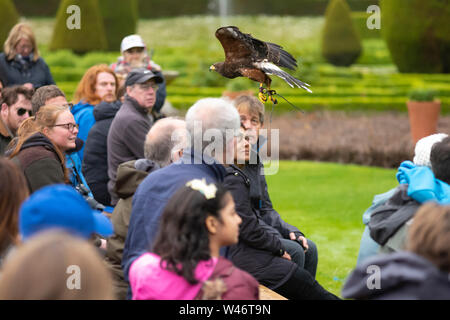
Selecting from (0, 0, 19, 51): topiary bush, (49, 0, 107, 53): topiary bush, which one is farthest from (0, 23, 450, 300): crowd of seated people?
(49, 0, 107, 53): topiary bush

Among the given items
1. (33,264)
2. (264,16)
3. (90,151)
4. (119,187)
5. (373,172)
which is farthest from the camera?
(264,16)

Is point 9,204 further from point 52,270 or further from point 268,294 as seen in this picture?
point 268,294

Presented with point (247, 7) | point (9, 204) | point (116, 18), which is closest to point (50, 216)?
point (9, 204)

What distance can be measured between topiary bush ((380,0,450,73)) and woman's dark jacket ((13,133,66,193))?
47.4ft

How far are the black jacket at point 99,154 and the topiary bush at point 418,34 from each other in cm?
1275

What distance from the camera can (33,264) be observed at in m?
1.71

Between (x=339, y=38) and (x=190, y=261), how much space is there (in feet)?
69.0

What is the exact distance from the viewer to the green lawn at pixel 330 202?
5898 millimetres

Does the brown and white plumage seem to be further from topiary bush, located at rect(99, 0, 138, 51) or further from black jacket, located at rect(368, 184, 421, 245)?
topiary bush, located at rect(99, 0, 138, 51)

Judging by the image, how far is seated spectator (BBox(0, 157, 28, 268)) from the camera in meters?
2.60

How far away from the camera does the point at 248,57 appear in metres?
3.78
